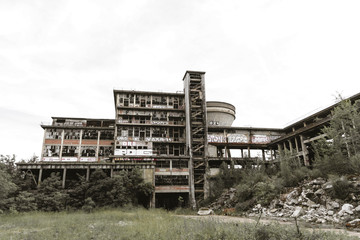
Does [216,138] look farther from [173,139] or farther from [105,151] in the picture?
[105,151]

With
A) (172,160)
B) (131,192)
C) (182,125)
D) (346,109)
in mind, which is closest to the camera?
(346,109)

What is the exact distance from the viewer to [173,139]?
47.1 meters

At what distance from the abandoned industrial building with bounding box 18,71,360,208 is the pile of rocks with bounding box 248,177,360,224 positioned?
733 inches

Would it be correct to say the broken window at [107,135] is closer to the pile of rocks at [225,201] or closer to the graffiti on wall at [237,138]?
the graffiti on wall at [237,138]

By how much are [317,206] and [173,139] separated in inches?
1238

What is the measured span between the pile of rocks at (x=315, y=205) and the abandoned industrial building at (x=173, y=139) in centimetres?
1861

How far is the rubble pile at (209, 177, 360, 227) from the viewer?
14851 millimetres

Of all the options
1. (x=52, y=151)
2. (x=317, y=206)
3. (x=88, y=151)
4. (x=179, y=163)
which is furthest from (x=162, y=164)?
(x=317, y=206)

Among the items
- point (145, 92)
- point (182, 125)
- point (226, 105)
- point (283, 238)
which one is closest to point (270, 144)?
point (226, 105)

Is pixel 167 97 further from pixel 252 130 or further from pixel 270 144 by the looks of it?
Answer: pixel 270 144

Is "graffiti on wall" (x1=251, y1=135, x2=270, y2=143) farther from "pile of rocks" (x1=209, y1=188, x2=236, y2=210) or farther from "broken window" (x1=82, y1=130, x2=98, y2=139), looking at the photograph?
"broken window" (x1=82, y1=130, x2=98, y2=139)

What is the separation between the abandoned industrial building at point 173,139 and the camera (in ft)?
134

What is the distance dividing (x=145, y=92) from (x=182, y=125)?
982 centimetres

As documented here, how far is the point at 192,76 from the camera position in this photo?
4762cm
